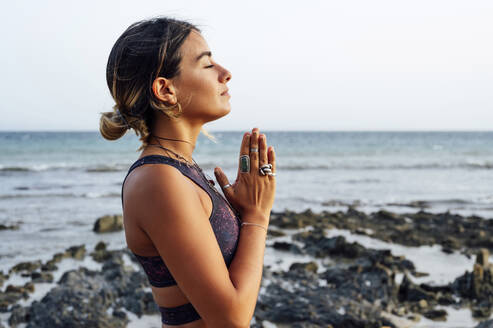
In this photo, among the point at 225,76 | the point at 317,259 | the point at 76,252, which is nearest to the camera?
the point at 225,76

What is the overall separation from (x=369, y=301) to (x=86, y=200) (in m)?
11.3

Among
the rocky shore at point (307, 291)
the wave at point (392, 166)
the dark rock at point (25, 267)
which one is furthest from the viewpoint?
the wave at point (392, 166)

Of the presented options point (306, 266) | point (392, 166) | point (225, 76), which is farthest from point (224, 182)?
point (392, 166)

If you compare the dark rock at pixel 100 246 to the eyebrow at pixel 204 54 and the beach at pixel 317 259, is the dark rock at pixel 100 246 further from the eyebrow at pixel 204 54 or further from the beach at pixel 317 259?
the eyebrow at pixel 204 54

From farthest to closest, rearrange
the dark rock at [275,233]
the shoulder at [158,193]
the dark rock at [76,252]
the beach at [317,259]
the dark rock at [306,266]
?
the dark rock at [275,233] → the dark rock at [76,252] → the dark rock at [306,266] → the beach at [317,259] → the shoulder at [158,193]

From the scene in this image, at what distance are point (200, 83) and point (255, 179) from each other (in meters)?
0.44

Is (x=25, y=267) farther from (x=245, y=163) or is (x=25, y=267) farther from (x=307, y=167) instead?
(x=307, y=167)

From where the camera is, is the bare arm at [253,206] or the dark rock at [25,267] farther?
the dark rock at [25,267]

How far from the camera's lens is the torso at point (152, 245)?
5.05ft

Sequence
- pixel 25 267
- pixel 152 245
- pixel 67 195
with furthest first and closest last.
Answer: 1. pixel 67 195
2. pixel 25 267
3. pixel 152 245

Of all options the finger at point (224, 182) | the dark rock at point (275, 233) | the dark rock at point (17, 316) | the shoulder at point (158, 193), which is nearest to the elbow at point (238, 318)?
the shoulder at point (158, 193)

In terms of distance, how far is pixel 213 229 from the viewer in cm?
162

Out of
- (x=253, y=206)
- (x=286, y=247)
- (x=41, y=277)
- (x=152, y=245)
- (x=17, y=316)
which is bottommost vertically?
(x=41, y=277)

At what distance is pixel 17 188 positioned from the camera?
17.8m
